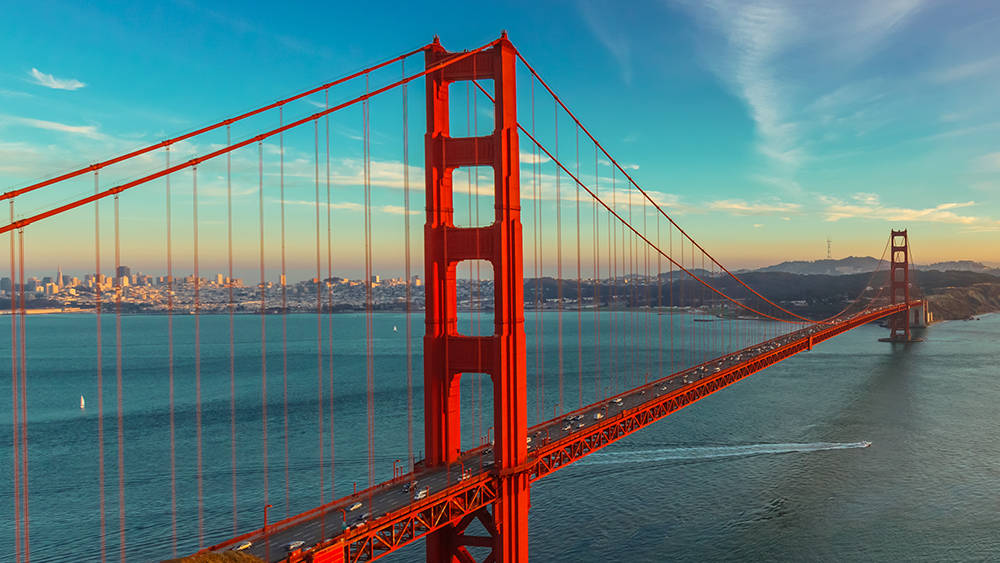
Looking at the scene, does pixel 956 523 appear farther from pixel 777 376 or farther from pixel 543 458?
pixel 777 376

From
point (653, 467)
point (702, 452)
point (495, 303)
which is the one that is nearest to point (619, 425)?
point (495, 303)

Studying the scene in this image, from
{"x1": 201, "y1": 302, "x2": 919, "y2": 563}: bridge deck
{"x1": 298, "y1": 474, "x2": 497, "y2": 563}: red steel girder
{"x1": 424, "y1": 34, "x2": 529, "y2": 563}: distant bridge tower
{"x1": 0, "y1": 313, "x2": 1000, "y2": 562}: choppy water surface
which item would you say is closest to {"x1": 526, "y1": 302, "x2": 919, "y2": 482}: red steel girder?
{"x1": 201, "y1": 302, "x2": 919, "y2": 563}: bridge deck

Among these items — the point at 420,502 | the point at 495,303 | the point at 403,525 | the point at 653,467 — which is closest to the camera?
the point at 403,525

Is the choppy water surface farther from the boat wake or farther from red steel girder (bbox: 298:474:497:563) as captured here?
red steel girder (bbox: 298:474:497:563)

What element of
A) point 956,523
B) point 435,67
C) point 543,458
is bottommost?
point 956,523

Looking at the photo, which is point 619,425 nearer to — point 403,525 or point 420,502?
point 420,502

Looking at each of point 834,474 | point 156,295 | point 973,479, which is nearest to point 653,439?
point 834,474
